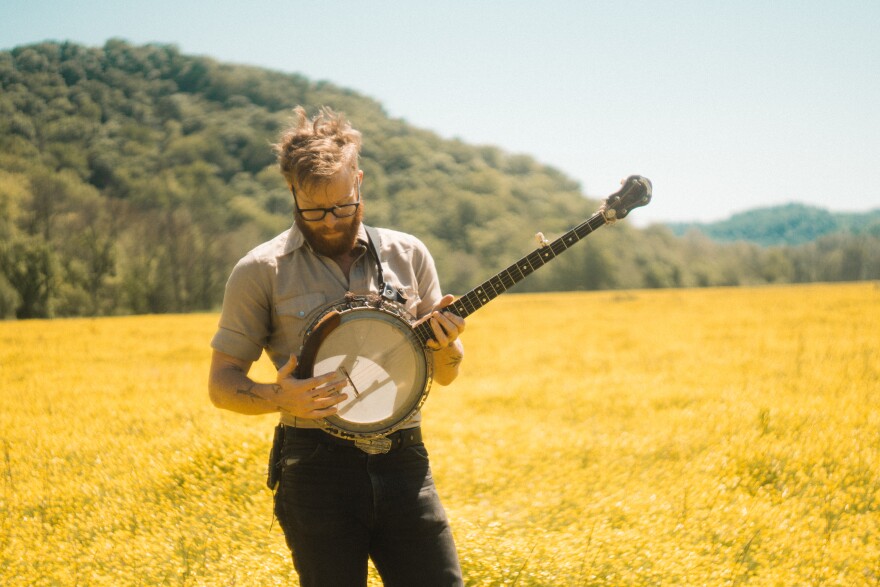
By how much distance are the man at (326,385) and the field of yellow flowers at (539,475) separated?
8.26ft

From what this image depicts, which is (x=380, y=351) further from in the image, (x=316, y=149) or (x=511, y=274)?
(x=316, y=149)

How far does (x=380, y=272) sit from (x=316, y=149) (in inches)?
22.6

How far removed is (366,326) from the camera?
10.2 ft

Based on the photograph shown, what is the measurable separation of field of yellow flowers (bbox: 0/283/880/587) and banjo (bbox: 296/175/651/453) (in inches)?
102

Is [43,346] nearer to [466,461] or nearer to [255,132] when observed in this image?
[466,461]

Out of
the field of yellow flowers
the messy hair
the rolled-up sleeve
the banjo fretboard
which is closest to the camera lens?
the messy hair

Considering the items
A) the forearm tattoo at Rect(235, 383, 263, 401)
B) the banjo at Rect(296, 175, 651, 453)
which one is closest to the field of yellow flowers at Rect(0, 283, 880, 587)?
the banjo at Rect(296, 175, 651, 453)

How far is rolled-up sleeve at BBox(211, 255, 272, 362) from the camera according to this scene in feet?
9.90

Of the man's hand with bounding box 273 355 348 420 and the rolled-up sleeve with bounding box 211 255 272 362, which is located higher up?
the rolled-up sleeve with bounding box 211 255 272 362

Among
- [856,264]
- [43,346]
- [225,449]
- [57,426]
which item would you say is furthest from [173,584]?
[856,264]

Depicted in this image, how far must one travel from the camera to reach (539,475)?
304 inches

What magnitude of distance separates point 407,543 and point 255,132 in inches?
2884

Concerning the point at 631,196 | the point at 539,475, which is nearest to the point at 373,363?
the point at 631,196

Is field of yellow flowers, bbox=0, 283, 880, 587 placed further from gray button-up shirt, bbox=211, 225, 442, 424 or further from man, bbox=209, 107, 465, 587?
gray button-up shirt, bbox=211, 225, 442, 424
